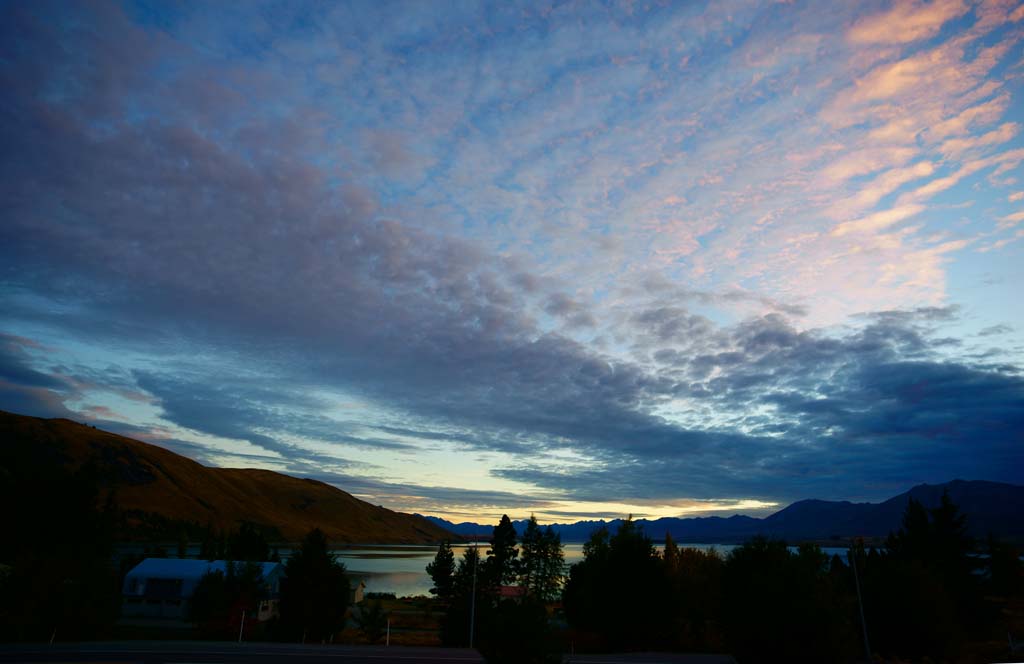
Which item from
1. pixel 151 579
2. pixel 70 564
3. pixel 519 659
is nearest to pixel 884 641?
pixel 519 659

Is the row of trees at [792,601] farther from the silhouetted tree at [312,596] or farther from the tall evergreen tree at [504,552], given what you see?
the silhouetted tree at [312,596]

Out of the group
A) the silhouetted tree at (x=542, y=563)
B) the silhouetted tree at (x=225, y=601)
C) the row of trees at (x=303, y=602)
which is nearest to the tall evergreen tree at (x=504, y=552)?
the silhouetted tree at (x=542, y=563)

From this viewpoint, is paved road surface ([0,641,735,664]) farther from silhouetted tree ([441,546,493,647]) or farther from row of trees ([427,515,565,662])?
silhouetted tree ([441,546,493,647])

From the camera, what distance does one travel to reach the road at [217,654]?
26891 millimetres

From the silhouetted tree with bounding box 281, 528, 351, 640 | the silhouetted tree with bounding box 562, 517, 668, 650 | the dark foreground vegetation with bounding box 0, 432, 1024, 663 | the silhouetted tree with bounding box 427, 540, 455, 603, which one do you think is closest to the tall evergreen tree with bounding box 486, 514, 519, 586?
the dark foreground vegetation with bounding box 0, 432, 1024, 663

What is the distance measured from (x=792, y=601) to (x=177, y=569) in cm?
6592

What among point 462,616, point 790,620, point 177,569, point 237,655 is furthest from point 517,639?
point 177,569

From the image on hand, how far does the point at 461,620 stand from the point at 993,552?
6923 centimetres

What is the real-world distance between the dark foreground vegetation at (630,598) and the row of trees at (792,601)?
3.8 inches

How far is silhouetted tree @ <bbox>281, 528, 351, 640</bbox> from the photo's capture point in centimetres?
4244

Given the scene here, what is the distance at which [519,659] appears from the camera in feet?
57.4

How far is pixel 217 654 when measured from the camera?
29250 millimetres

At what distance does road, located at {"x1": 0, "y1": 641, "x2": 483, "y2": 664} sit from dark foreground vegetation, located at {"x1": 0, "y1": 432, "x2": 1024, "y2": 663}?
4408mm

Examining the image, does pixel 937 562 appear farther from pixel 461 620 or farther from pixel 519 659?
pixel 519 659
